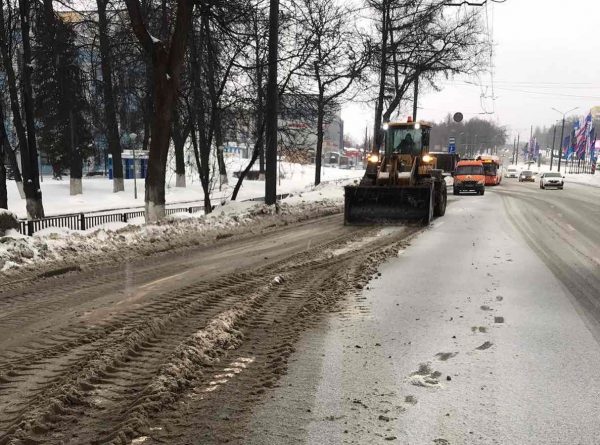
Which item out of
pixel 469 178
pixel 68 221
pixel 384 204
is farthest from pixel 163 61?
pixel 469 178

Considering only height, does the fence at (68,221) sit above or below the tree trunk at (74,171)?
below

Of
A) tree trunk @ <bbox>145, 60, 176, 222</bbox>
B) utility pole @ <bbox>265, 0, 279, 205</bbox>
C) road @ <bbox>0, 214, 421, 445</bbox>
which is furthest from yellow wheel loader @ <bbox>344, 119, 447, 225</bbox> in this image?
road @ <bbox>0, 214, 421, 445</bbox>

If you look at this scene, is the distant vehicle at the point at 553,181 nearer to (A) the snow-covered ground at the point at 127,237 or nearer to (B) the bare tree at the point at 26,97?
(A) the snow-covered ground at the point at 127,237

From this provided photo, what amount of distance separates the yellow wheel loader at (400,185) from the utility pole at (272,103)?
10.9 ft

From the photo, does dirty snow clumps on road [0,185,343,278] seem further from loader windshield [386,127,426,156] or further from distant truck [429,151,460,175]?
distant truck [429,151,460,175]

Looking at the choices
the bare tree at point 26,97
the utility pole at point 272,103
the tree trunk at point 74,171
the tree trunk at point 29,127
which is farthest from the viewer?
the tree trunk at point 74,171

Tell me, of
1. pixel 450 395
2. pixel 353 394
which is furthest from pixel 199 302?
pixel 450 395

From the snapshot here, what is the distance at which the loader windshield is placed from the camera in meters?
17.6

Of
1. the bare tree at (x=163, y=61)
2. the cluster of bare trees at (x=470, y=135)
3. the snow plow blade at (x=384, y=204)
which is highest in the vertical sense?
the cluster of bare trees at (x=470, y=135)

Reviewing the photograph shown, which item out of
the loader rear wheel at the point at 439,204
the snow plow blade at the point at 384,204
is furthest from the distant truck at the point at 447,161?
the snow plow blade at the point at 384,204

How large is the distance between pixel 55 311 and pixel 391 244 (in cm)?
727

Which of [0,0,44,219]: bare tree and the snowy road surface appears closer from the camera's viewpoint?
the snowy road surface

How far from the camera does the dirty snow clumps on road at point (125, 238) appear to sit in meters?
8.52

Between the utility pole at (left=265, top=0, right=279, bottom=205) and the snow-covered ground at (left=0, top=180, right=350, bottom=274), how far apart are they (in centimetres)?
131
